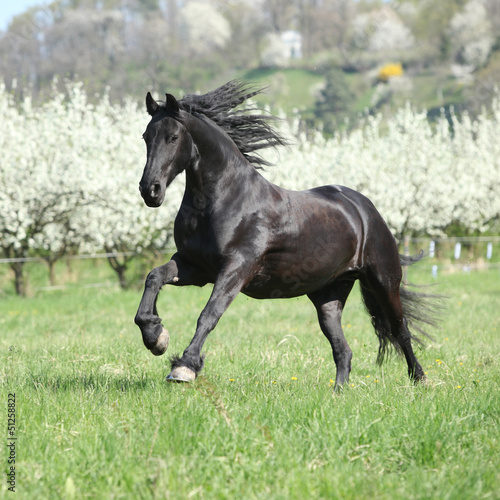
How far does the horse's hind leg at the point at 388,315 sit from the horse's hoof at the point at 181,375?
2.36m

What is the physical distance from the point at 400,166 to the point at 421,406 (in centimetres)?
2178

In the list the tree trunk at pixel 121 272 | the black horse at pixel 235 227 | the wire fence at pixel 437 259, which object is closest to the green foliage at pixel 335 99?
the wire fence at pixel 437 259

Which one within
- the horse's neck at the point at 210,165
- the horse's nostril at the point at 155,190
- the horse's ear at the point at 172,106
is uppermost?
the horse's ear at the point at 172,106

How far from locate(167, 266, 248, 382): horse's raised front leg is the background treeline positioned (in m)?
49.4

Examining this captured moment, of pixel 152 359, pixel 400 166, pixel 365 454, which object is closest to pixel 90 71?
pixel 400 166

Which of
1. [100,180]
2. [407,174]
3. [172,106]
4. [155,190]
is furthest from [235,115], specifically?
[407,174]

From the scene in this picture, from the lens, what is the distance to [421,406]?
4074 millimetres

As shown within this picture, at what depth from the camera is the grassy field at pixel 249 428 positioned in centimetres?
293

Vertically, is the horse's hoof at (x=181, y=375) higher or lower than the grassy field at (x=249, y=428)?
higher

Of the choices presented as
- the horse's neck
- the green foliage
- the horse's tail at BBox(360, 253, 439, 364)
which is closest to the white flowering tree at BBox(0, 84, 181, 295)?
the horse's tail at BBox(360, 253, 439, 364)

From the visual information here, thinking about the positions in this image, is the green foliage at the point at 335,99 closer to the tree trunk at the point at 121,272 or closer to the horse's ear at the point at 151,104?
the tree trunk at the point at 121,272

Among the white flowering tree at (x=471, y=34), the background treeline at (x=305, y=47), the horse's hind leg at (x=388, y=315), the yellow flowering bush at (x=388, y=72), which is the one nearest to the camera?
the horse's hind leg at (x=388, y=315)

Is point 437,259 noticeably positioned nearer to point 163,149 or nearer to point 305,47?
point 163,149

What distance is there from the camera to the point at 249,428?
3.52 metres
